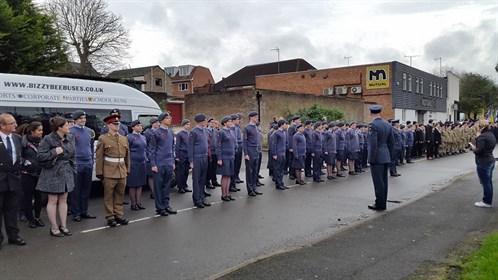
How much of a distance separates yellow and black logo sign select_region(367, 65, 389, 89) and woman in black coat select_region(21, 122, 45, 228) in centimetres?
3613

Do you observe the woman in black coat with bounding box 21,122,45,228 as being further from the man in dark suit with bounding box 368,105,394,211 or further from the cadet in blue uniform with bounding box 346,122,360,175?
the cadet in blue uniform with bounding box 346,122,360,175

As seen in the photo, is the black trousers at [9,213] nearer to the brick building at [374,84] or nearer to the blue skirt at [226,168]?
the blue skirt at [226,168]

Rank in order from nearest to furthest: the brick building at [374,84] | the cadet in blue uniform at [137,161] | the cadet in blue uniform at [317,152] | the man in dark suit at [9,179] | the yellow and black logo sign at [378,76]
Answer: the man in dark suit at [9,179] < the cadet in blue uniform at [137,161] < the cadet in blue uniform at [317,152] < the yellow and black logo sign at [378,76] < the brick building at [374,84]

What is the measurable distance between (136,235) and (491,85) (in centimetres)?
6836

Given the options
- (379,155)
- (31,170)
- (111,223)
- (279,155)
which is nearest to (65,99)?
(31,170)

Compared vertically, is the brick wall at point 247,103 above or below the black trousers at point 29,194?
above

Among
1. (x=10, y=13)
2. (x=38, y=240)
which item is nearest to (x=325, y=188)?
(x=38, y=240)

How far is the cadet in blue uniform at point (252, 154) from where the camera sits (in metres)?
10.9

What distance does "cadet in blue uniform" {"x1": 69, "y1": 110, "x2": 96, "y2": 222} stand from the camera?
323 inches

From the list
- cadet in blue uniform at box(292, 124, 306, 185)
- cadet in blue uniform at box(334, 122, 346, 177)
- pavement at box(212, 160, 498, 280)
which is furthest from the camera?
cadet in blue uniform at box(334, 122, 346, 177)

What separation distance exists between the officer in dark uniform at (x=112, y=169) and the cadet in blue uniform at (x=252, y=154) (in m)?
3.88

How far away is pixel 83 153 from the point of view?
8477mm

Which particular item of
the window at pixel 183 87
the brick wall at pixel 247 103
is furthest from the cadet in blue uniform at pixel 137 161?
the window at pixel 183 87

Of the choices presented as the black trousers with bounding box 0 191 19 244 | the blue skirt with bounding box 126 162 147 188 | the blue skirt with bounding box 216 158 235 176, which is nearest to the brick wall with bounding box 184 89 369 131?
the blue skirt with bounding box 216 158 235 176
